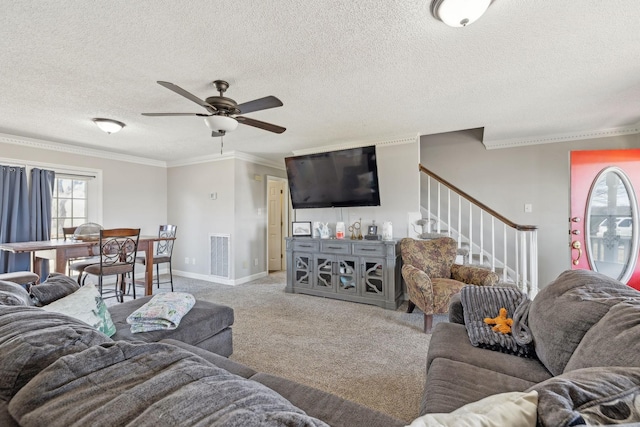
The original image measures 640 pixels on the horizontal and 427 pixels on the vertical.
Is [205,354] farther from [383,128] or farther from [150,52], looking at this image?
[383,128]

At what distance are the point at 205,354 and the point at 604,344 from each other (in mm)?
1581

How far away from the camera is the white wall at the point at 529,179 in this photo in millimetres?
3848

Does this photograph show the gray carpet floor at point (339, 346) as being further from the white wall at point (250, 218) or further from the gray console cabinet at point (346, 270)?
the white wall at point (250, 218)

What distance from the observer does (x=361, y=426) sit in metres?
0.83

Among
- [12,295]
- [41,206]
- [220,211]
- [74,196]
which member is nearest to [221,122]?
[12,295]

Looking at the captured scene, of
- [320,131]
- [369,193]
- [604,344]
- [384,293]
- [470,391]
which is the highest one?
[320,131]

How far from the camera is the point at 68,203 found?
14.6ft

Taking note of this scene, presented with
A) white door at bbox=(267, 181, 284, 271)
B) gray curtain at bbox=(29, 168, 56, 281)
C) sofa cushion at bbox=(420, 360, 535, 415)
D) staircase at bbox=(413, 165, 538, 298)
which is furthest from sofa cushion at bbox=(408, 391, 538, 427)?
white door at bbox=(267, 181, 284, 271)

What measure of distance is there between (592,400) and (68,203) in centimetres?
594

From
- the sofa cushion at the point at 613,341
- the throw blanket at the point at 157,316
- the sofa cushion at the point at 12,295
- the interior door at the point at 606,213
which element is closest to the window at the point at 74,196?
the sofa cushion at the point at 12,295

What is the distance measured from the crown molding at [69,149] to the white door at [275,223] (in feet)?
7.41

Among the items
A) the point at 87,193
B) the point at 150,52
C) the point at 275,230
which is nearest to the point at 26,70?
the point at 150,52

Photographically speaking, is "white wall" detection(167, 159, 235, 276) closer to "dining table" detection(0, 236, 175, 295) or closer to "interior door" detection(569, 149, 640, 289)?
"dining table" detection(0, 236, 175, 295)

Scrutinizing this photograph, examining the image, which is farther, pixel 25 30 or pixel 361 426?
pixel 25 30
